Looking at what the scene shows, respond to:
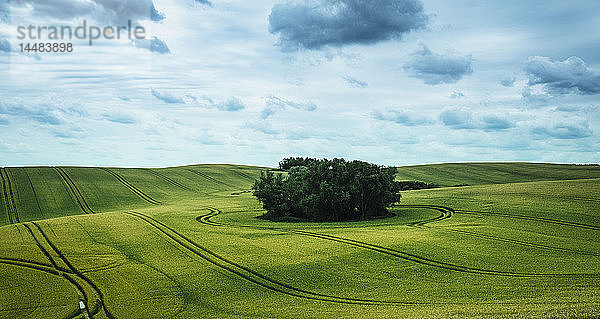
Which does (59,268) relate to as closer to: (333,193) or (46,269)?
Answer: (46,269)

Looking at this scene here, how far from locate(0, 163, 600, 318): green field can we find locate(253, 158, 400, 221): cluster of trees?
3.46 metres

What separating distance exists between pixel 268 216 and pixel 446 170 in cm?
7773

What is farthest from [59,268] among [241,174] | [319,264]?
[241,174]

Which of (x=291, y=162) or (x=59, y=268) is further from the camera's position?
(x=291, y=162)

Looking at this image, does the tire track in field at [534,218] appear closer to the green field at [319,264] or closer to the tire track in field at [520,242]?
the green field at [319,264]

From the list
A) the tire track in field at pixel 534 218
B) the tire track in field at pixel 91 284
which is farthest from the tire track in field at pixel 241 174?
the tire track in field at pixel 91 284

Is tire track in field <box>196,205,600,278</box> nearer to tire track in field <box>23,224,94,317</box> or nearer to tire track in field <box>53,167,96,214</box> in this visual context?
tire track in field <box>23,224,94,317</box>

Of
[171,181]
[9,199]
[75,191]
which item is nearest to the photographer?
[9,199]

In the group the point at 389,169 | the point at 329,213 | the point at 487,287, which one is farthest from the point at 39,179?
the point at 487,287

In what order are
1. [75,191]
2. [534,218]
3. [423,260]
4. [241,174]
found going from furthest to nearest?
[241,174]
[75,191]
[534,218]
[423,260]

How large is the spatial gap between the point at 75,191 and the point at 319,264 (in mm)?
69155

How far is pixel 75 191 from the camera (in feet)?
271

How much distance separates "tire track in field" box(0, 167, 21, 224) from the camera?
63.5 meters

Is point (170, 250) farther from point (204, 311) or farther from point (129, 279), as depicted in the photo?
point (204, 311)
